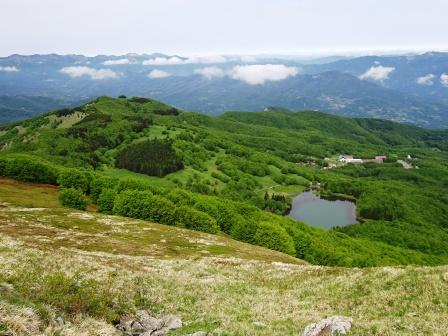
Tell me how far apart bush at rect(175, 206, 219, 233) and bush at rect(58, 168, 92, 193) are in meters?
40.2

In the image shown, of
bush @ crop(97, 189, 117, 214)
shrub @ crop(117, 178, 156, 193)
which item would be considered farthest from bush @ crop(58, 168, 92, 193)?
bush @ crop(97, 189, 117, 214)

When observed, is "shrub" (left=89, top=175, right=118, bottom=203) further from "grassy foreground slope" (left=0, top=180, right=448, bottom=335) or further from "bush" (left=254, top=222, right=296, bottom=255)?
"grassy foreground slope" (left=0, top=180, right=448, bottom=335)

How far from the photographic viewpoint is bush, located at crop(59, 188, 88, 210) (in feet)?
411

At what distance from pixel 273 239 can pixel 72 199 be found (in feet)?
194

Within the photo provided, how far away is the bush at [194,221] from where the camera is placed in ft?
397

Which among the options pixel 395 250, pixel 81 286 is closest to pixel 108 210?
pixel 81 286

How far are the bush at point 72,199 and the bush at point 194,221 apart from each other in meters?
28.7

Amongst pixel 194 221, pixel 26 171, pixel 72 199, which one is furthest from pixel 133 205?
pixel 26 171

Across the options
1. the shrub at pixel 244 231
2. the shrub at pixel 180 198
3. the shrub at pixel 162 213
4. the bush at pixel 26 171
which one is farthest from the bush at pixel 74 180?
the shrub at pixel 244 231

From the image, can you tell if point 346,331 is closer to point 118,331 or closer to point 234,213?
point 118,331

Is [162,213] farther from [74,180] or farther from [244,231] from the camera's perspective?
[74,180]

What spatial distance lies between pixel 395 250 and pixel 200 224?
110 m

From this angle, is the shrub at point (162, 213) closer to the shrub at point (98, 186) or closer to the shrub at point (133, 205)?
the shrub at point (133, 205)

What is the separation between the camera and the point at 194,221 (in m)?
122
